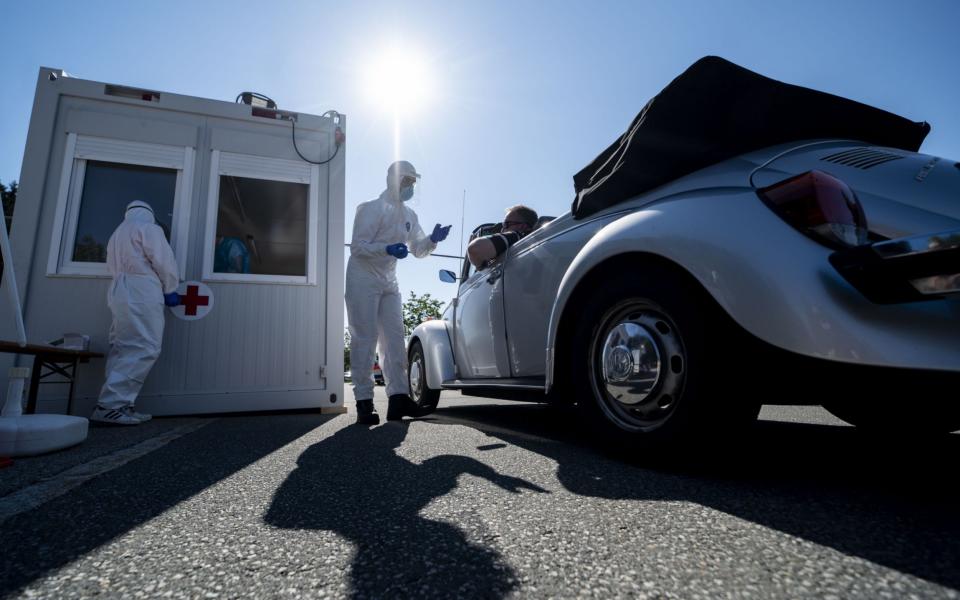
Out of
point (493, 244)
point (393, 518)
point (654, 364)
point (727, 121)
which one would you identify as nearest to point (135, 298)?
point (493, 244)

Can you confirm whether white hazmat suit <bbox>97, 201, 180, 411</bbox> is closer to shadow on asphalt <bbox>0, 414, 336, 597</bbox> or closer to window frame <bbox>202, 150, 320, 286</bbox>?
window frame <bbox>202, 150, 320, 286</bbox>

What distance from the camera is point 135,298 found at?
3.93 metres

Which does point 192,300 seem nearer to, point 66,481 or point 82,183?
point 82,183

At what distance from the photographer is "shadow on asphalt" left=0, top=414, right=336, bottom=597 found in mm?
1000

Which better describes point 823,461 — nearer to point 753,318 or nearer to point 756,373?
point 756,373

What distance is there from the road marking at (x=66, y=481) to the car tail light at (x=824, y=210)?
2.40 m

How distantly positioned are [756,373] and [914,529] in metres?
0.55

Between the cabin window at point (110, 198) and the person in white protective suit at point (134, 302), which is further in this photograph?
the cabin window at point (110, 198)

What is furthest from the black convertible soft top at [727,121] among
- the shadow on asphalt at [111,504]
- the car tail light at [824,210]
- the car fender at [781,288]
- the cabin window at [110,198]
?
the cabin window at [110,198]

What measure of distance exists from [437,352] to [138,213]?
2936 millimetres

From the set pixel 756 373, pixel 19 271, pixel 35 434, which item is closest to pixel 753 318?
pixel 756 373

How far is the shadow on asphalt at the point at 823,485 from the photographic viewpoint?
39.3 inches

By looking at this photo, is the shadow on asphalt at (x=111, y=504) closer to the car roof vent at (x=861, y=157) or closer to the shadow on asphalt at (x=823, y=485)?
the shadow on asphalt at (x=823, y=485)

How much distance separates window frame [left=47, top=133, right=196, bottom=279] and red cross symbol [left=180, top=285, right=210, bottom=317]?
7.5 inches
